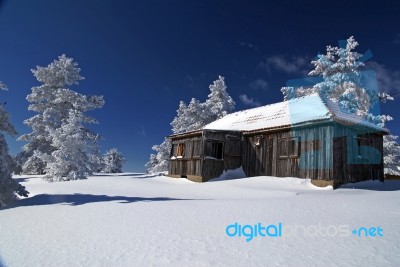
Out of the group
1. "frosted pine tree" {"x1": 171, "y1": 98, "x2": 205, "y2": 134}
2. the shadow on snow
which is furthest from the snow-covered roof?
"frosted pine tree" {"x1": 171, "y1": 98, "x2": 205, "y2": 134}

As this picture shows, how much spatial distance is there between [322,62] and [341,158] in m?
16.6

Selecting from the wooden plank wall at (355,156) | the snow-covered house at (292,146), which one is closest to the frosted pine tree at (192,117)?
the snow-covered house at (292,146)

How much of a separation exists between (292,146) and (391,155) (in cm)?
1326

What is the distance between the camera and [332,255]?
461 cm

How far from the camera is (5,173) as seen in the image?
1058 cm

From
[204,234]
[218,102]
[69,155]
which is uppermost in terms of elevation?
[218,102]

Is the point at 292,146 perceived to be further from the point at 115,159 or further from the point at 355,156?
the point at 115,159

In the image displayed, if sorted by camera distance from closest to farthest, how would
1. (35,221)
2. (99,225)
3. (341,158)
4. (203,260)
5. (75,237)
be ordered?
(203,260) < (75,237) < (99,225) < (35,221) < (341,158)

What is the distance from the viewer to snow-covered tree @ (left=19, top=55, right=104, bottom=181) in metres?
23.8

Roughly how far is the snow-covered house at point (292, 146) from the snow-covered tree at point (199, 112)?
507 inches

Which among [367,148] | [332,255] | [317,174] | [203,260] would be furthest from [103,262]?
[367,148]

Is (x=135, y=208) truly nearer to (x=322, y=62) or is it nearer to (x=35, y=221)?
(x=35, y=221)

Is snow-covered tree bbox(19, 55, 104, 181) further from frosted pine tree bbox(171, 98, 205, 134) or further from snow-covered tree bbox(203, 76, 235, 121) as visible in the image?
snow-covered tree bbox(203, 76, 235, 121)

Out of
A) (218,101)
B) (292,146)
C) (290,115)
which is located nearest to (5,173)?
(292,146)
